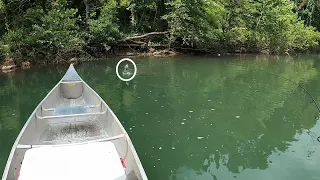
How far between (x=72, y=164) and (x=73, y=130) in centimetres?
314

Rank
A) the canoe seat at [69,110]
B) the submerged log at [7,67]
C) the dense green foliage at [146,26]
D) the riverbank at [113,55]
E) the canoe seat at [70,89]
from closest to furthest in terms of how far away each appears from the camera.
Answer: the canoe seat at [69,110], the canoe seat at [70,89], the submerged log at [7,67], the riverbank at [113,55], the dense green foliage at [146,26]

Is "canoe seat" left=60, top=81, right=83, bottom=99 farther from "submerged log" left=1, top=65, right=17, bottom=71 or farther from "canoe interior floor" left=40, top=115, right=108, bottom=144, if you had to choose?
"submerged log" left=1, top=65, right=17, bottom=71

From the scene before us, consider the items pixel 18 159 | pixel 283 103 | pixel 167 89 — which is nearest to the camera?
pixel 18 159

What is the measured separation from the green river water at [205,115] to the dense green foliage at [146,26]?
1.69 metres

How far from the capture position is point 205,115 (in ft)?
32.4

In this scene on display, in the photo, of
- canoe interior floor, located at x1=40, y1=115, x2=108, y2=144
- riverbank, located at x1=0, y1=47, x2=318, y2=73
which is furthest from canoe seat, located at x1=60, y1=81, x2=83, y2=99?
riverbank, located at x1=0, y1=47, x2=318, y2=73

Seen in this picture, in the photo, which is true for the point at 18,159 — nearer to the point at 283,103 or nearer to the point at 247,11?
the point at 283,103

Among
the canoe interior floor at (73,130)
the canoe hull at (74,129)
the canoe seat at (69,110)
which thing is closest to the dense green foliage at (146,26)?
the canoe hull at (74,129)

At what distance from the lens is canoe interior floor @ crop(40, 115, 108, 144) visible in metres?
6.65

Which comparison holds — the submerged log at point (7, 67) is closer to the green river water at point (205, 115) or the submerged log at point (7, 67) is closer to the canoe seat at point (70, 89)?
the green river water at point (205, 115)

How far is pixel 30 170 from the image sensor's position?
377cm

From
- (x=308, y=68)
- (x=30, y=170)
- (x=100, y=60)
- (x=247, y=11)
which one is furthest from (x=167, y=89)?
(x=247, y=11)

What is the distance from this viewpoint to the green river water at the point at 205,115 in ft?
22.1

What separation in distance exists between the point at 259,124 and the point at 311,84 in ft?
23.7
